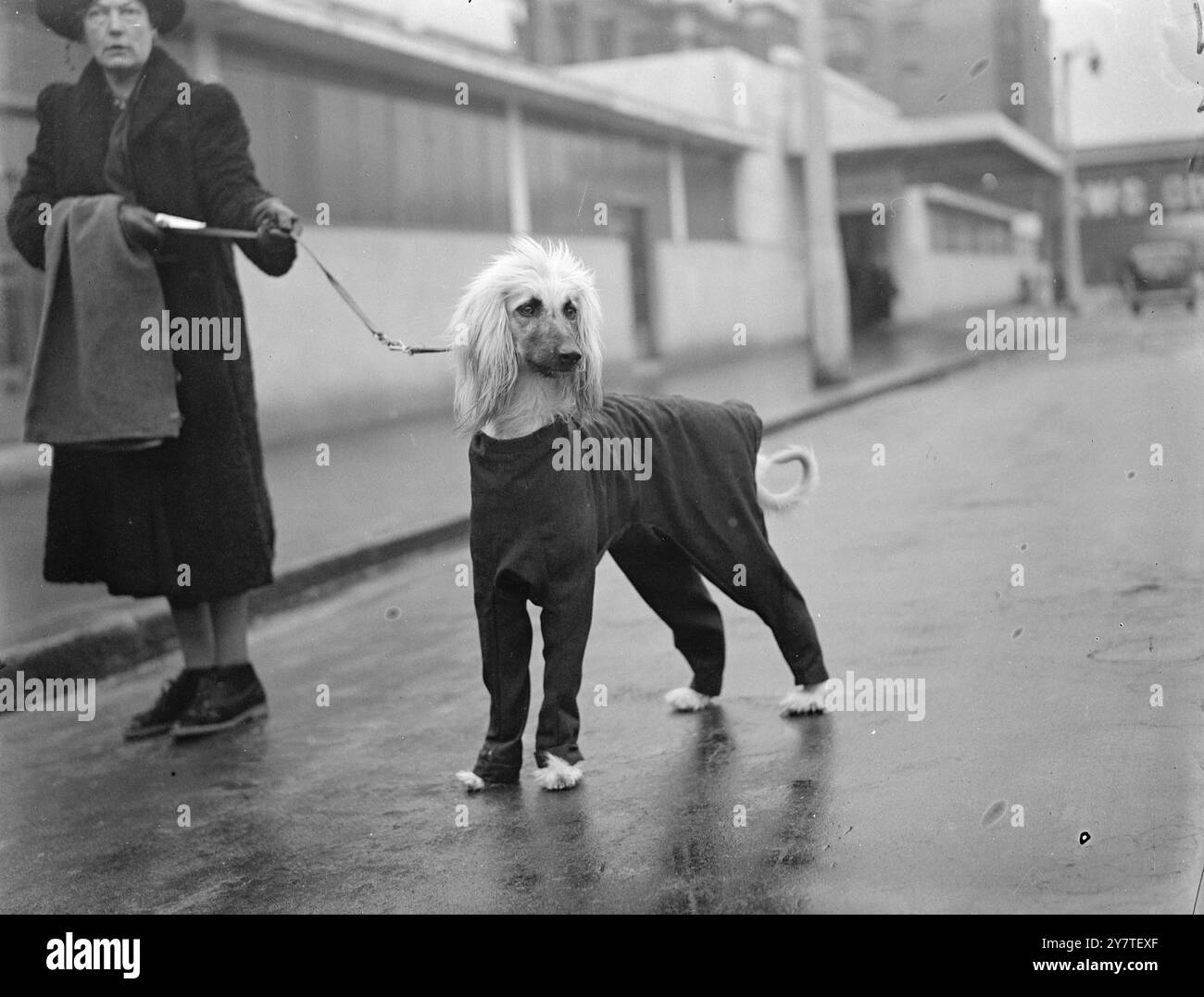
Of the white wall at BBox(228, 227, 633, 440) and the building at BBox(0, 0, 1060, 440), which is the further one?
the white wall at BBox(228, 227, 633, 440)

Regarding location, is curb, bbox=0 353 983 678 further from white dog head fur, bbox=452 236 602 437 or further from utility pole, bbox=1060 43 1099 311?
utility pole, bbox=1060 43 1099 311

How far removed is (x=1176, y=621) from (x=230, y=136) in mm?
3590

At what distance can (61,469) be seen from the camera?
5254mm

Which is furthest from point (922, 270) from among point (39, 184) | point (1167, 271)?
point (39, 184)

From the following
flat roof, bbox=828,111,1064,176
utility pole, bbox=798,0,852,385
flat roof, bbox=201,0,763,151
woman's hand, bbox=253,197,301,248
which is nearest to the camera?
woman's hand, bbox=253,197,301,248

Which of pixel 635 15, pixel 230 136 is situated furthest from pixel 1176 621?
pixel 635 15

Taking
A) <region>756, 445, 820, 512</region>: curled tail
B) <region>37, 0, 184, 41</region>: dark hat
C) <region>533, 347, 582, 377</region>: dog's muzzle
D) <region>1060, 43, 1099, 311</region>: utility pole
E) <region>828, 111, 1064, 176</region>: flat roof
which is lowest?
<region>756, 445, 820, 512</region>: curled tail

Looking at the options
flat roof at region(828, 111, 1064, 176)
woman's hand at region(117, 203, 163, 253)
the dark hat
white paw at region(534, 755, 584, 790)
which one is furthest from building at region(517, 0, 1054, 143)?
white paw at region(534, 755, 584, 790)

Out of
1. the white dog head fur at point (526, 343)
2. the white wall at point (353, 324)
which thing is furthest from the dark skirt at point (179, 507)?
the white wall at point (353, 324)

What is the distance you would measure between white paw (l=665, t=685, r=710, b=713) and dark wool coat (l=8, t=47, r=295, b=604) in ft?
4.92

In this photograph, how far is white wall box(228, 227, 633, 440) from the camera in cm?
1415

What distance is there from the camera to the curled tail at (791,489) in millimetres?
4711

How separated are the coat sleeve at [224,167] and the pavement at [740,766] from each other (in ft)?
5.60
